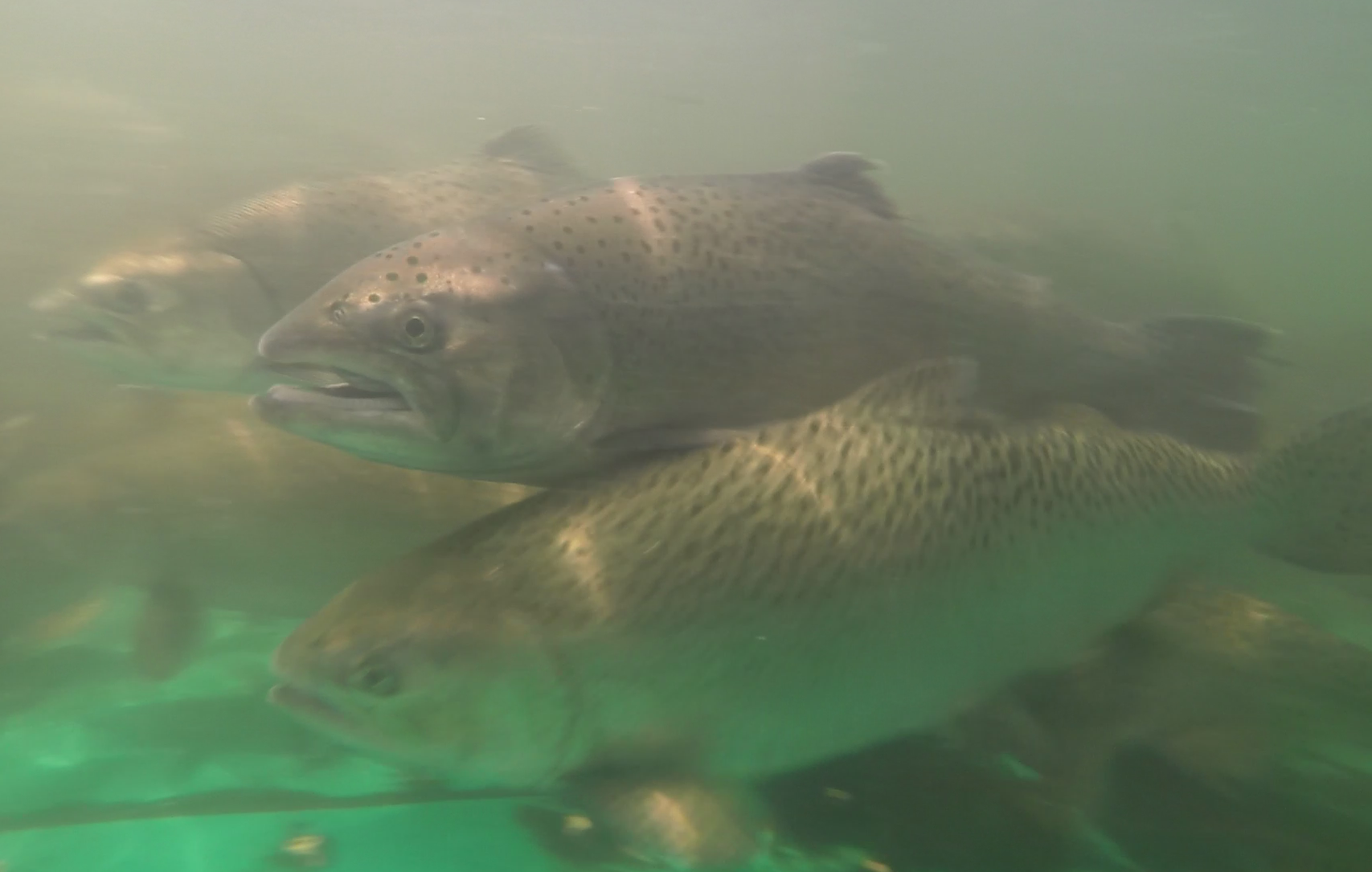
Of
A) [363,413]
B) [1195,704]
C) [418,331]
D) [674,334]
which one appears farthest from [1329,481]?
[363,413]

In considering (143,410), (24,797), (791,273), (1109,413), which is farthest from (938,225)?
(24,797)

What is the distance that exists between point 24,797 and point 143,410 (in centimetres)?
167

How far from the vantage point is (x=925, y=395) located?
215 cm

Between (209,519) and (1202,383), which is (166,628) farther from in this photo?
(1202,383)

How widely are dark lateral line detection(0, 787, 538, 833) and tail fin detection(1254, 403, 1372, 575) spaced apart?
285 cm

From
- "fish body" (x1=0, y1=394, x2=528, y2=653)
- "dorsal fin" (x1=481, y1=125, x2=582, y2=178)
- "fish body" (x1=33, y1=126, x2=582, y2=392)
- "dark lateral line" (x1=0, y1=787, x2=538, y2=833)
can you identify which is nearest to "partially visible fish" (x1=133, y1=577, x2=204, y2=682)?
"fish body" (x1=0, y1=394, x2=528, y2=653)

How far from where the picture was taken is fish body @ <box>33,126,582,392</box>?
10.6ft

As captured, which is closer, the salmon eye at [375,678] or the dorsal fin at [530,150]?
the salmon eye at [375,678]

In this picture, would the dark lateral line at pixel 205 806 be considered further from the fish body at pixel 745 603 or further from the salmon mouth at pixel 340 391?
the salmon mouth at pixel 340 391

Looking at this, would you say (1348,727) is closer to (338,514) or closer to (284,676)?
(284,676)

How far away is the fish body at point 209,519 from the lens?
2.88m

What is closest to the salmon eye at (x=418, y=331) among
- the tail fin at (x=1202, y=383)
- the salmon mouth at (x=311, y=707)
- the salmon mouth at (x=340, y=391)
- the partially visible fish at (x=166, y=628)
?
the salmon mouth at (x=340, y=391)

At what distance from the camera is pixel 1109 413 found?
2867 mm

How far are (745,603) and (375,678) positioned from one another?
0.83 m
